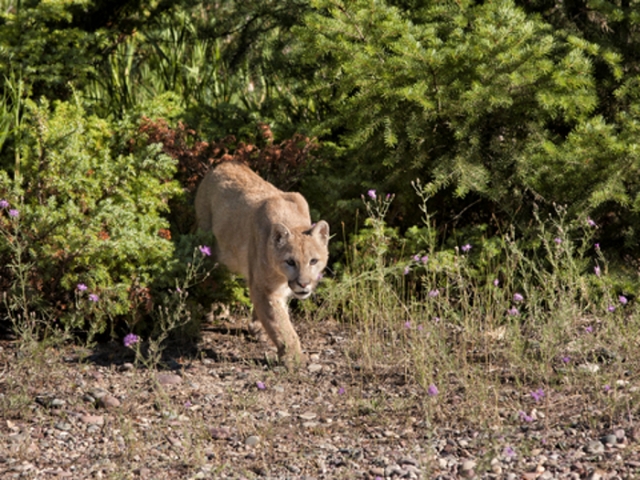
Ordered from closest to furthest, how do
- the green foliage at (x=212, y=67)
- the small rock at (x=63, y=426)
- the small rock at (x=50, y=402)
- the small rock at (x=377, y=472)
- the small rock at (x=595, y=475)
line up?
1. the small rock at (x=595, y=475)
2. the small rock at (x=377, y=472)
3. the small rock at (x=63, y=426)
4. the small rock at (x=50, y=402)
5. the green foliage at (x=212, y=67)

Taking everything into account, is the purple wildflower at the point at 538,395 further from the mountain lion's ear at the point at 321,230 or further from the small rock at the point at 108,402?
the small rock at the point at 108,402

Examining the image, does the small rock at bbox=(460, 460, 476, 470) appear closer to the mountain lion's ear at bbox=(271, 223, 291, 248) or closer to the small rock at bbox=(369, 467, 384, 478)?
the small rock at bbox=(369, 467, 384, 478)

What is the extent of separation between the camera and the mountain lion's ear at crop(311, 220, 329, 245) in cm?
698

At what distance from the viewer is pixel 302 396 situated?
6145 mm

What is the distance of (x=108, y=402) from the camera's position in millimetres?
5859

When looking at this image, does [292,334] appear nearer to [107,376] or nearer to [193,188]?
[107,376]

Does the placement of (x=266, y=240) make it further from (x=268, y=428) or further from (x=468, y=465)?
(x=468, y=465)

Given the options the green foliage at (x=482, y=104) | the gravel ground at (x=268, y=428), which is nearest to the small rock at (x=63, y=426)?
the gravel ground at (x=268, y=428)

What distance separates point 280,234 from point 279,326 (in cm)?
69

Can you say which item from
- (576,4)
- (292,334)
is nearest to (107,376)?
(292,334)

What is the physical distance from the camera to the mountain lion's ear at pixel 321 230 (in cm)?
698

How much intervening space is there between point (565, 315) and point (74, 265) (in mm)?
3469

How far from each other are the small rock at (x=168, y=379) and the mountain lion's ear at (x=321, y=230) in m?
1.52

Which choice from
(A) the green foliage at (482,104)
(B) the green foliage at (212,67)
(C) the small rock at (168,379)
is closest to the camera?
(C) the small rock at (168,379)
